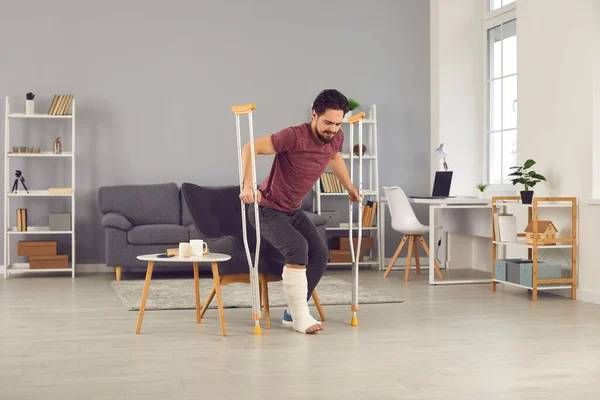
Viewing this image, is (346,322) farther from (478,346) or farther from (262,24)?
(262,24)

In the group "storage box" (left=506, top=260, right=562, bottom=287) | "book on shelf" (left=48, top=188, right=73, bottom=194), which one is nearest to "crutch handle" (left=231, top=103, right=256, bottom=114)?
"storage box" (left=506, top=260, right=562, bottom=287)

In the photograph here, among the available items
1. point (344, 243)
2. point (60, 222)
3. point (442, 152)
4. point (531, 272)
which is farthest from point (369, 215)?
point (60, 222)

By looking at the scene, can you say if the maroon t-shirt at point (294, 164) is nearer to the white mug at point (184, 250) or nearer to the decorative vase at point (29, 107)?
the white mug at point (184, 250)

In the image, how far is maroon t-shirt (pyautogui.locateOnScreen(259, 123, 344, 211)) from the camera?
430 centimetres

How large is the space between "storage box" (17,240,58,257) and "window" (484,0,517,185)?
163 inches

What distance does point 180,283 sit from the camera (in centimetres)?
669

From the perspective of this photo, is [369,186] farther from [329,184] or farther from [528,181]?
[528,181]

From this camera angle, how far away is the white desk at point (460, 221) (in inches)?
265

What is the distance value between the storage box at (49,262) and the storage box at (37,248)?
0.04m

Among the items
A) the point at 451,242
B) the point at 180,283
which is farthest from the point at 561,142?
the point at 180,283

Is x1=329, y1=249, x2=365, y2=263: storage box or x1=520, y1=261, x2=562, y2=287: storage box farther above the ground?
x1=520, y1=261, x2=562, y2=287: storage box

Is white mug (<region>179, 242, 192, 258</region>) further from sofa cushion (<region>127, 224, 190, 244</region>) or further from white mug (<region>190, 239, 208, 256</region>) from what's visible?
sofa cushion (<region>127, 224, 190, 244</region>)

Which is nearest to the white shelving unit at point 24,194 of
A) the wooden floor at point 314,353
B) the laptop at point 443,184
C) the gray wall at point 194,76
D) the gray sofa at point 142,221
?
the gray wall at point 194,76

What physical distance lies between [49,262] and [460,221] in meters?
3.74
